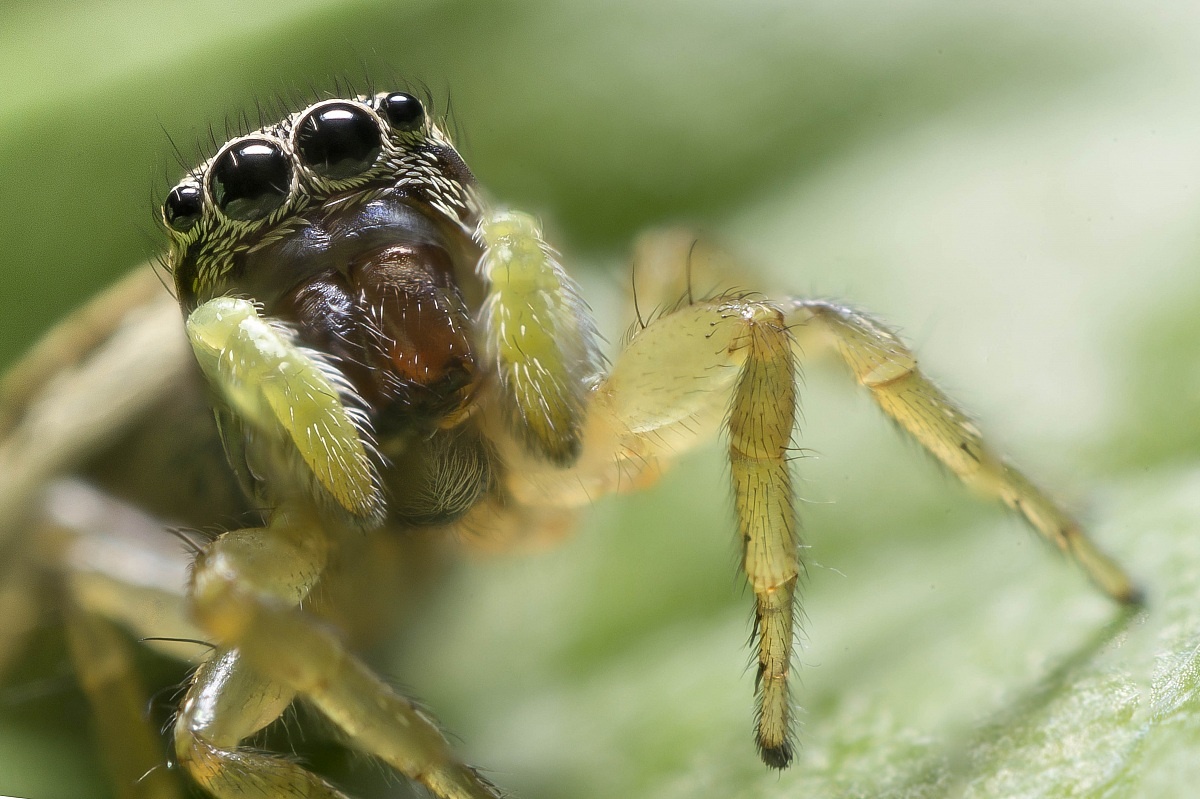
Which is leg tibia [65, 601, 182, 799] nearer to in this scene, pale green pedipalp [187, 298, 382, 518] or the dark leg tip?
pale green pedipalp [187, 298, 382, 518]

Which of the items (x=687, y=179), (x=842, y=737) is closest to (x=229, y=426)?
(x=842, y=737)

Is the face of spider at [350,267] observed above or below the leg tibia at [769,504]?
above

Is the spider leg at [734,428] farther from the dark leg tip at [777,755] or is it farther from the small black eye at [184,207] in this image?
the small black eye at [184,207]

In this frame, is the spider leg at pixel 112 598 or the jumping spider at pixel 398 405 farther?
the spider leg at pixel 112 598

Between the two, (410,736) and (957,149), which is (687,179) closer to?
(957,149)

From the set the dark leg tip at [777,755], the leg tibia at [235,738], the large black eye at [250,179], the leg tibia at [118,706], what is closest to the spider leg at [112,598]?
the leg tibia at [118,706]

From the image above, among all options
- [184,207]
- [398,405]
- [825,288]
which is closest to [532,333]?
[398,405]

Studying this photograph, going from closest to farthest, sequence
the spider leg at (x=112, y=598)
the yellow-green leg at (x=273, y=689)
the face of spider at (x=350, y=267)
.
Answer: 1. the yellow-green leg at (x=273, y=689)
2. the face of spider at (x=350, y=267)
3. the spider leg at (x=112, y=598)
